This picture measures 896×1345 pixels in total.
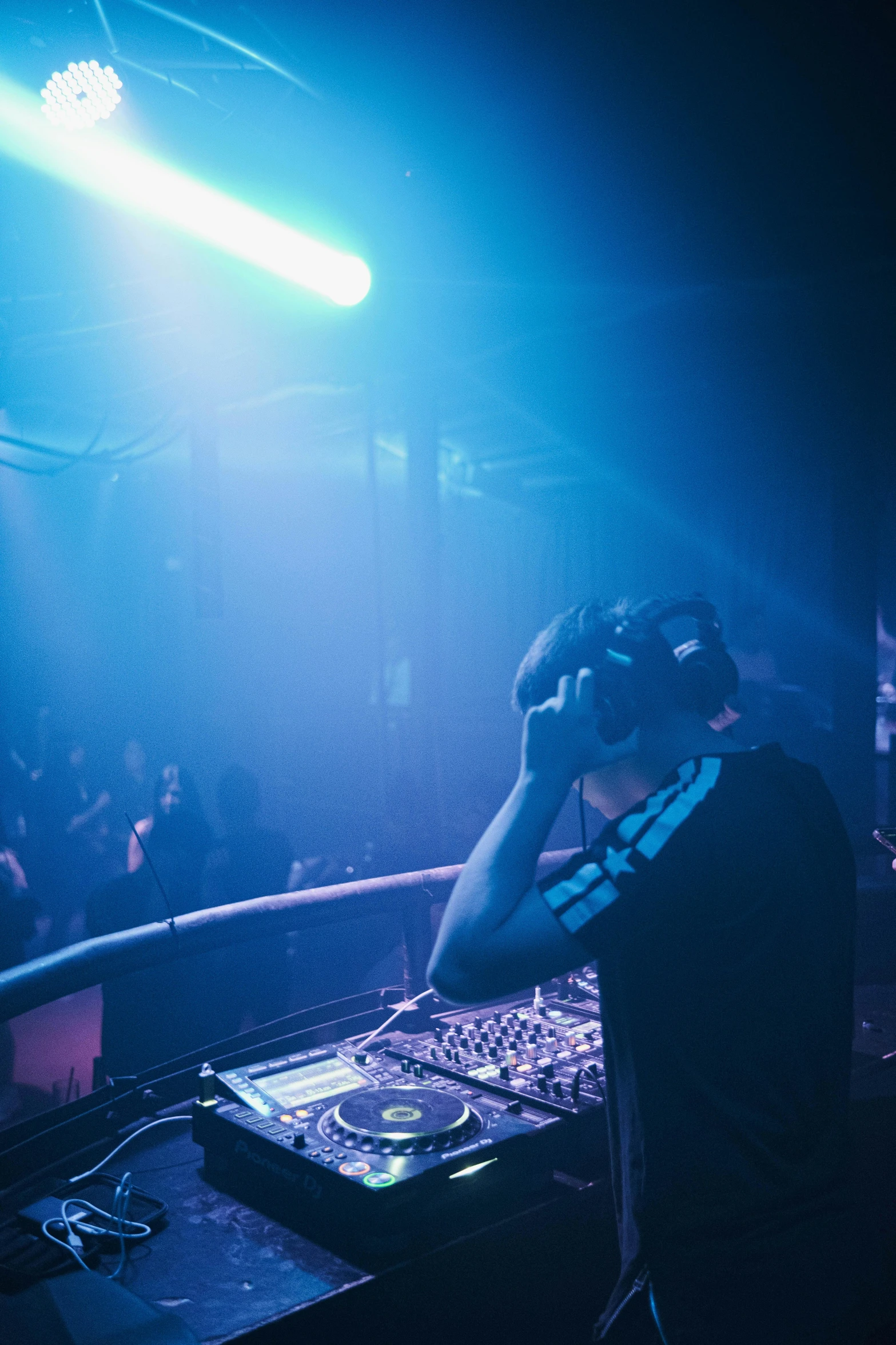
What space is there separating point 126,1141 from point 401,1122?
17.8 inches

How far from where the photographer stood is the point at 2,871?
4.23m

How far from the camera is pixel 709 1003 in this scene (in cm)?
103

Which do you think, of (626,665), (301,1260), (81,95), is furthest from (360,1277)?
(81,95)

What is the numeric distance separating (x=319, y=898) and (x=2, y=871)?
2931mm

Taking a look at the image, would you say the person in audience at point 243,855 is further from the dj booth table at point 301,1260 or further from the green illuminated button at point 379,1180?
the green illuminated button at point 379,1180

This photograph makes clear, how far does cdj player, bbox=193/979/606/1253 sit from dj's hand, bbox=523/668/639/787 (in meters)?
0.50

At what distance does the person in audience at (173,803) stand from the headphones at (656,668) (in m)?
3.50

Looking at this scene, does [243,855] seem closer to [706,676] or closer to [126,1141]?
[126,1141]

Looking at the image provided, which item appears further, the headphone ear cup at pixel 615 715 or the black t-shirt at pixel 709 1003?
the headphone ear cup at pixel 615 715

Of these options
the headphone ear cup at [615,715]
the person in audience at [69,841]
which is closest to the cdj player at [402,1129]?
the headphone ear cup at [615,715]

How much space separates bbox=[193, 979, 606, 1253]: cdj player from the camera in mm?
1146

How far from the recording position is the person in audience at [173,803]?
14.8 feet

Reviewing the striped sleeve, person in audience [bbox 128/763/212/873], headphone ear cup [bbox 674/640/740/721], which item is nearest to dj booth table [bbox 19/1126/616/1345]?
the striped sleeve

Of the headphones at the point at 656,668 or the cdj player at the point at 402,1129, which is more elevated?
the headphones at the point at 656,668
